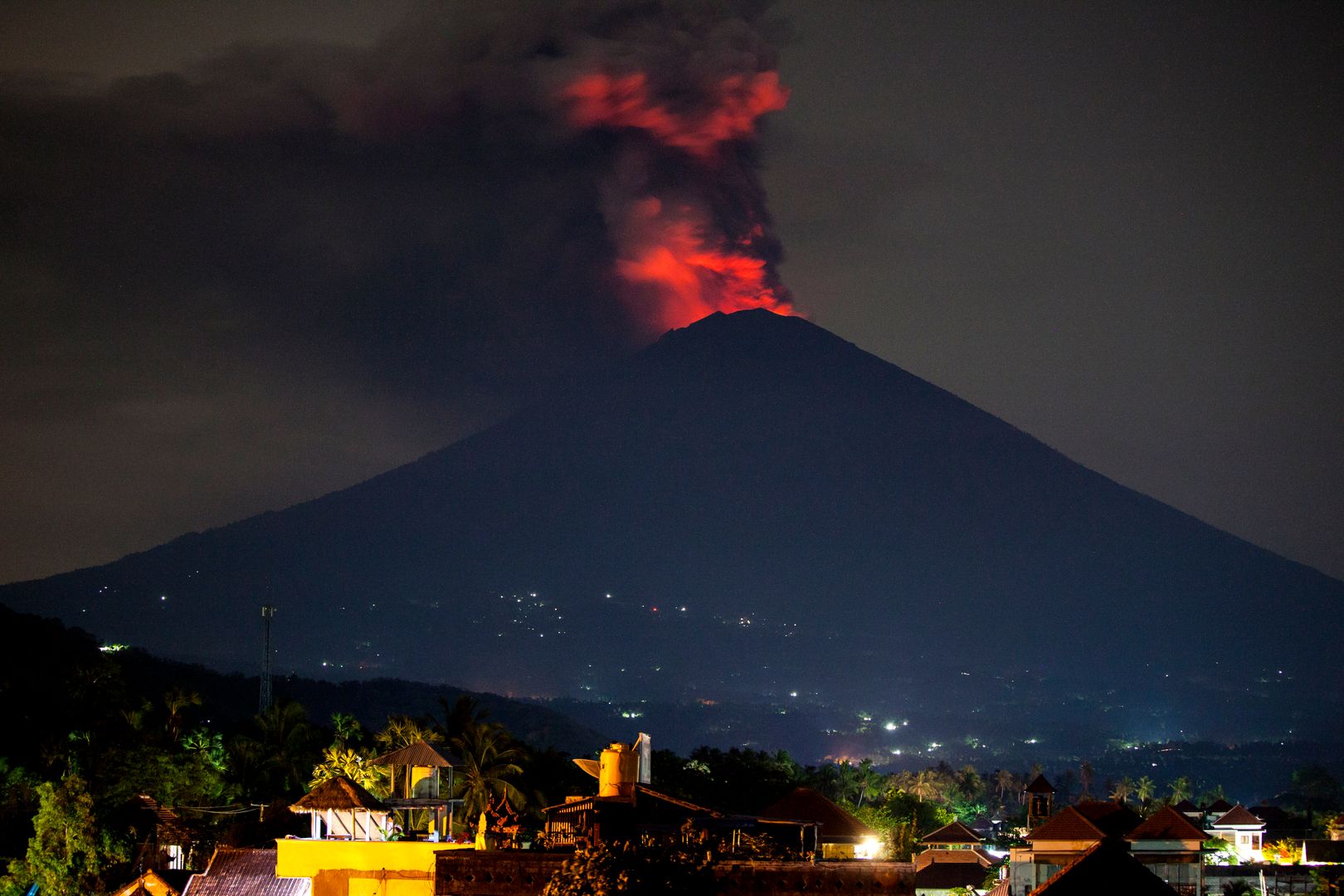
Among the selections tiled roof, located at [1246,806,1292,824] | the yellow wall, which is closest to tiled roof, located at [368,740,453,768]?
the yellow wall

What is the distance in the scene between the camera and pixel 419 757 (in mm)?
33812

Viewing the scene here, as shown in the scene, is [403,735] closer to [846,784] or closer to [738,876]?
[738,876]

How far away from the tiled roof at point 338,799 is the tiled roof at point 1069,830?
69.3 ft

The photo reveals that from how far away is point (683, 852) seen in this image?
24016 millimetres

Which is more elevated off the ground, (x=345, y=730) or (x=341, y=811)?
(x=345, y=730)

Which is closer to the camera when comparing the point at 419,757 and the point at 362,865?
the point at 362,865

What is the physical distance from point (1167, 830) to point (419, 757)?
23529mm

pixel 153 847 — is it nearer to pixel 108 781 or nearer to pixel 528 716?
pixel 108 781

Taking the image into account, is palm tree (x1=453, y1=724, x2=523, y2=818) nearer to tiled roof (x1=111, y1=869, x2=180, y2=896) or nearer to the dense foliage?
the dense foliage

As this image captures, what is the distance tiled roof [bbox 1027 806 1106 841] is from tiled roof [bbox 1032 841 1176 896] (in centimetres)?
2251

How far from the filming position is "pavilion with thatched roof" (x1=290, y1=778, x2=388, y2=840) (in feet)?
104

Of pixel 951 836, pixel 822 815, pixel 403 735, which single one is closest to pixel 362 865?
pixel 403 735

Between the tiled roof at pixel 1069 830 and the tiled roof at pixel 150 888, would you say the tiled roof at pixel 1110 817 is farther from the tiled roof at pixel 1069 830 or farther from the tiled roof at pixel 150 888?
the tiled roof at pixel 150 888

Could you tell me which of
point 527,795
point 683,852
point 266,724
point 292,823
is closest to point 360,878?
point 683,852
